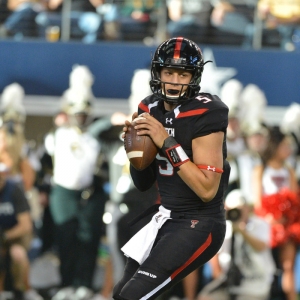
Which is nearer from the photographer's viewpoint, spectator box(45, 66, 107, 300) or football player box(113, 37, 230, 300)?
football player box(113, 37, 230, 300)

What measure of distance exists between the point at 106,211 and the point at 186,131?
3627mm

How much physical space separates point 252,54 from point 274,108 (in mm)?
610

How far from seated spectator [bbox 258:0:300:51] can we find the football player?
452 centimetres

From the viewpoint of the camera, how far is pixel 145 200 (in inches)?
273

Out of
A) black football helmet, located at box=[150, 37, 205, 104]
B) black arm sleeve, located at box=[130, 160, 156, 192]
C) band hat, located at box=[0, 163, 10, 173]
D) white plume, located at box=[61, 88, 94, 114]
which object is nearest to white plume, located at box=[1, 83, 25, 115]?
white plume, located at box=[61, 88, 94, 114]

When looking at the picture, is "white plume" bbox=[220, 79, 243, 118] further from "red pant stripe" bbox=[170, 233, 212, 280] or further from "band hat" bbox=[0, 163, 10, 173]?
"red pant stripe" bbox=[170, 233, 212, 280]

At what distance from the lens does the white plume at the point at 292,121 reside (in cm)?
765

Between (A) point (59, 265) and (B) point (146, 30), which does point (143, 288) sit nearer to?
(A) point (59, 265)

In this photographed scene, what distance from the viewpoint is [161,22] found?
8.31 m

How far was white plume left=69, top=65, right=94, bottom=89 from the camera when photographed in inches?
306

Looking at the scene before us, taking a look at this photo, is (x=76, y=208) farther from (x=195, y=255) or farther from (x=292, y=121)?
(x=195, y=255)

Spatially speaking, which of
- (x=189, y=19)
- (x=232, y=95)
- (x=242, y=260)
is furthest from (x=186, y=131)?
(x=189, y=19)

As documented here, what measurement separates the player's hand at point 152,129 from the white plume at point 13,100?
4122mm

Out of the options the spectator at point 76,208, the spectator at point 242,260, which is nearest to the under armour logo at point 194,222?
the spectator at point 242,260
